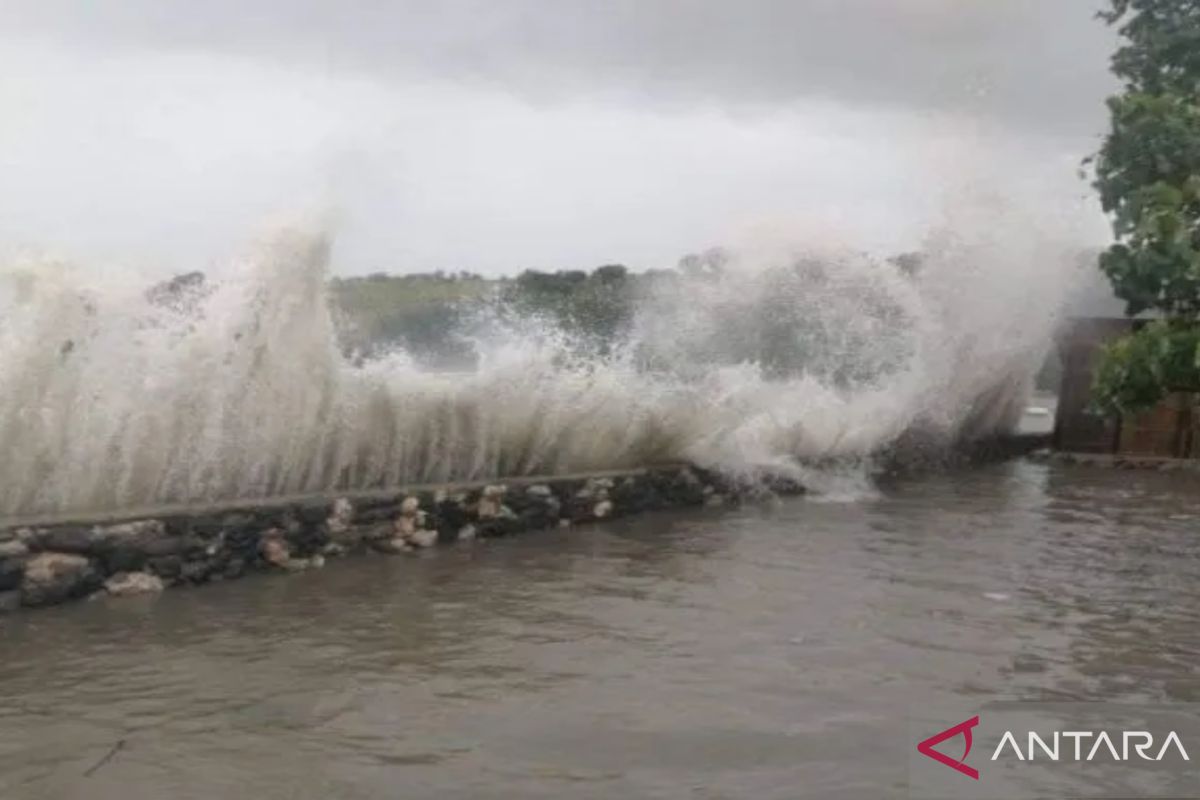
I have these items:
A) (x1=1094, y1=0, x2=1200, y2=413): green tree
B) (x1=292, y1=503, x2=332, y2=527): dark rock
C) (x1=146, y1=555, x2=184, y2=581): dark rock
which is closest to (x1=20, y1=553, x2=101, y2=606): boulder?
(x1=146, y1=555, x2=184, y2=581): dark rock

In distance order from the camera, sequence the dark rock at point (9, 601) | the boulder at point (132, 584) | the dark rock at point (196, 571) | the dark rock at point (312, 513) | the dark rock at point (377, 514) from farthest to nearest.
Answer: the dark rock at point (377, 514)
the dark rock at point (312, 513)
the dark rock at point (196, 571)
the boulder at point (132, 584)
the dark rock at point (9, 601)

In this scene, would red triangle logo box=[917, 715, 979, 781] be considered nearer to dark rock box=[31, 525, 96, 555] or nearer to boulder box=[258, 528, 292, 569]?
boulder box=[258, 528, 292, 569]

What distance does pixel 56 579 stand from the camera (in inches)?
298

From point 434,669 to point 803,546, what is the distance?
14.8 feet

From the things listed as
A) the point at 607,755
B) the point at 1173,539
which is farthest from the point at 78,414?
the point at 1173,539

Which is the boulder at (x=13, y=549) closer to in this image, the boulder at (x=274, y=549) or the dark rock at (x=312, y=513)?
the boulder at (x=274, y=549)

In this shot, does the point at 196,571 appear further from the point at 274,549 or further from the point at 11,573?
the point at 11,573

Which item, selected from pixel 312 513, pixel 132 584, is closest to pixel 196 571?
pixel 132 584

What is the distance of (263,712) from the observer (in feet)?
18.0

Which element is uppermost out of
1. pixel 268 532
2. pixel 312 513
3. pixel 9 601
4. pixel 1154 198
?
pixel 1154 198

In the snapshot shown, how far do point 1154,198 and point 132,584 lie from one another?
7.33m

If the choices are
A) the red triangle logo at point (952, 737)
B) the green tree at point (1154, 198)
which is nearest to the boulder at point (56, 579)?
the red triangle logo at point (952, 737)

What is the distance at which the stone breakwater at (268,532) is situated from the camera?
7594 millimetres

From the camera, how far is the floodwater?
4801 mm
